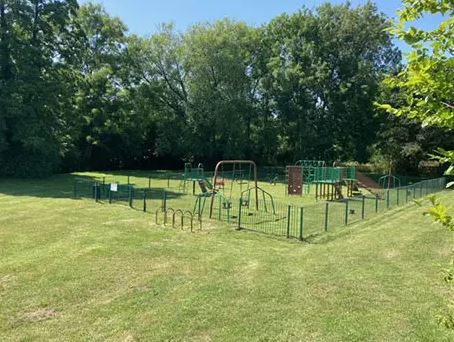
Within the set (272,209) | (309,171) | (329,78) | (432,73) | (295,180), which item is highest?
(329,78)

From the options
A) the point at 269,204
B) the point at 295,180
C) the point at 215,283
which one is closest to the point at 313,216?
the point at 269,204

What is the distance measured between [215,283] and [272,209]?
9930 mm

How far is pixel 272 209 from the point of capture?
17.2 metres

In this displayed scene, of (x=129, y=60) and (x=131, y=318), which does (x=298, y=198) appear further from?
(x=129, y=60)

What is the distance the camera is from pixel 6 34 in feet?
87.5

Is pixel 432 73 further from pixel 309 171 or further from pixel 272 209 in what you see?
pixel 309 171

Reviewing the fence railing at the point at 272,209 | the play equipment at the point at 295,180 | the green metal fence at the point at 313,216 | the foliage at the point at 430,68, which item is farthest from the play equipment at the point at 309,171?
the foliage at the point at 430,68

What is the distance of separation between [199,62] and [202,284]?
33.0 meters

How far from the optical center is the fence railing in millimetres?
13086

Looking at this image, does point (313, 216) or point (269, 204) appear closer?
point (313, 216)

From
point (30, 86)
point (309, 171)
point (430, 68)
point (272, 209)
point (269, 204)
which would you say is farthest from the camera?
point (30, 86)

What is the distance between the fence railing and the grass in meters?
0.92

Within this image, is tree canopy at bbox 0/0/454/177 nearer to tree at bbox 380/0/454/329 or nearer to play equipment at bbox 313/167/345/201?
play equipment at bbox 313/167/345/201

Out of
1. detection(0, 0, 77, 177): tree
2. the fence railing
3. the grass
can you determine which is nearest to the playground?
the fence railing
